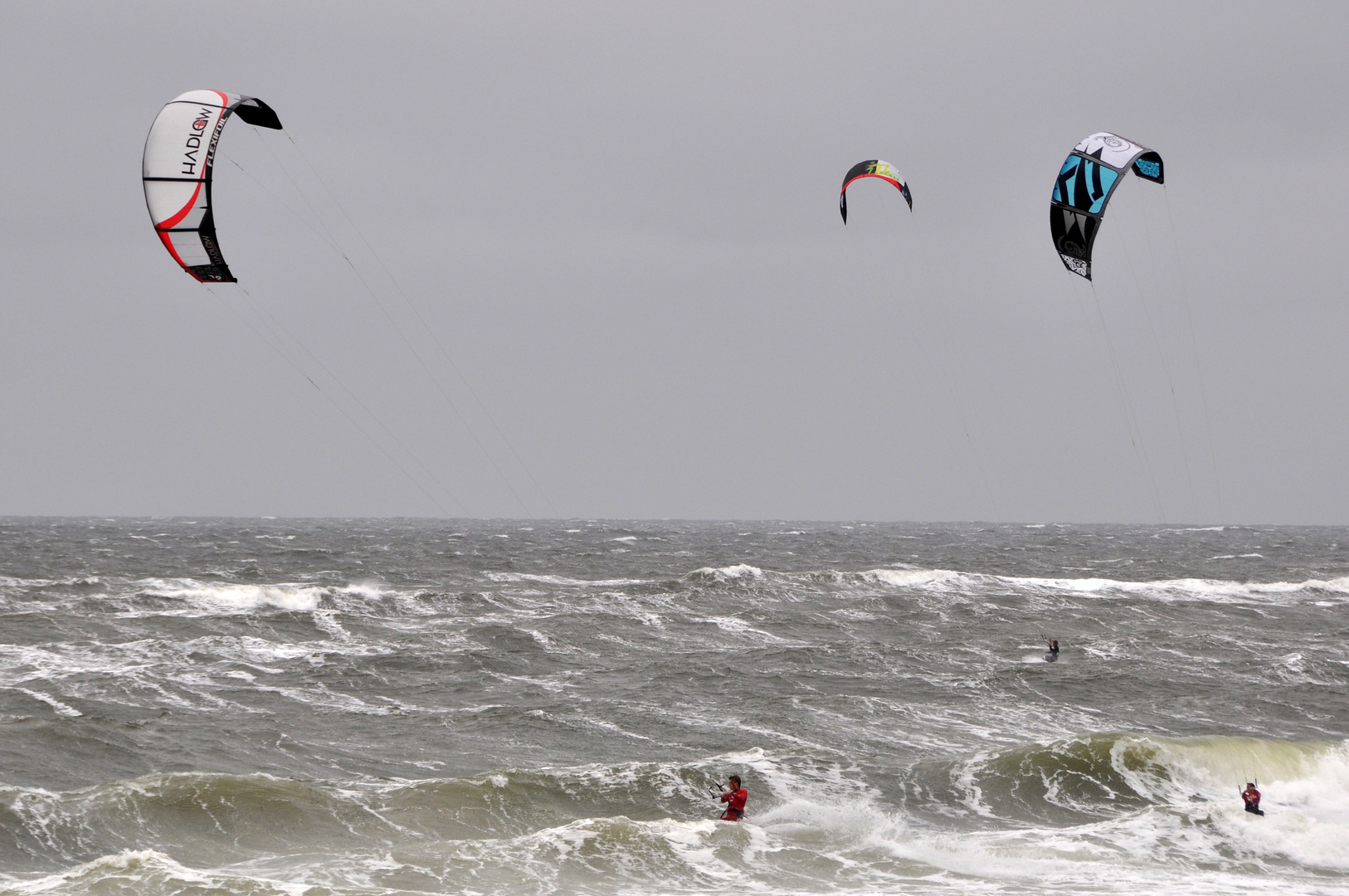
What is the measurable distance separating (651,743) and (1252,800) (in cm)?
807

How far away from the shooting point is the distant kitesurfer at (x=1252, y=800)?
15.5m

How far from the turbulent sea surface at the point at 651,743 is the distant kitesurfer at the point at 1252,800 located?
162mm

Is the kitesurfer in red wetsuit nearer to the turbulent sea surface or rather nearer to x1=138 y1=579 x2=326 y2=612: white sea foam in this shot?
the turbulent sea surface

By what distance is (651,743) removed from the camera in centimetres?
1839

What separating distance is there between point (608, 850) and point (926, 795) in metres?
4.82

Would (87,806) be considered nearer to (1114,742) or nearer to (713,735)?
(713,735)

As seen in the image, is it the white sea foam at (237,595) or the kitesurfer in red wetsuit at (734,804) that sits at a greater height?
the white sea foam at (237,595)

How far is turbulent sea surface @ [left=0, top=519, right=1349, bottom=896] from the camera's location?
1307 cm

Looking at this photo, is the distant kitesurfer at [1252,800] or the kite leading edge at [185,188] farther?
the kite leading edge at [185,188]

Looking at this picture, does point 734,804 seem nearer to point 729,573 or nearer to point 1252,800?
point 1252,800

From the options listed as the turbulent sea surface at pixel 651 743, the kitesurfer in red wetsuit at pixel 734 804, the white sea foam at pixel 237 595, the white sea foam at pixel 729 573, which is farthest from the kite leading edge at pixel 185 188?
the white sea foam at pixel 729 573

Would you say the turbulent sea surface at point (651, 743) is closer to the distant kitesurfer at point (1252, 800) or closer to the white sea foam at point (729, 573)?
the distant kitesurfer at point (1252, 800)

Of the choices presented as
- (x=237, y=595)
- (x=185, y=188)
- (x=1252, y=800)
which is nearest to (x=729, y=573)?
(x=237, y=595)

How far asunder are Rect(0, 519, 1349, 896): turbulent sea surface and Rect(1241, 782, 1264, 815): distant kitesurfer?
16 cm
